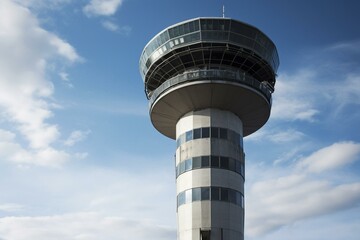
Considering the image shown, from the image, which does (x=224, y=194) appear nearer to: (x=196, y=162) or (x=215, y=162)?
(x=215, y=162)

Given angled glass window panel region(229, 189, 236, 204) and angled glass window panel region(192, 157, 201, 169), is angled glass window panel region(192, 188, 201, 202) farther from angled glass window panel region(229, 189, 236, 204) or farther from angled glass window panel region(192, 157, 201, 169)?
angled glass window panel region(229, 189, 236, 204)

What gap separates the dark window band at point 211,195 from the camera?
5219cm

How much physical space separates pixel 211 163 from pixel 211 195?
141 inches

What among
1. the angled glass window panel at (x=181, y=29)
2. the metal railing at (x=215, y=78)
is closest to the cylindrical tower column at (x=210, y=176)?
the metal railing at (x=215, y=78)

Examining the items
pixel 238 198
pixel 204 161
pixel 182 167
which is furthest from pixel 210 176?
pixel 238 198

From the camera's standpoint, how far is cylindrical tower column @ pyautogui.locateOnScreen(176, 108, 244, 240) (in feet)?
169

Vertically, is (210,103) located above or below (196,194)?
above

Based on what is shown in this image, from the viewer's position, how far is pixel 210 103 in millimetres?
55375

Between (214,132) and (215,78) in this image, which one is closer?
(215,78)

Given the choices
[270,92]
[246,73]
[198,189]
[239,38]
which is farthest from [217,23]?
[198,189]

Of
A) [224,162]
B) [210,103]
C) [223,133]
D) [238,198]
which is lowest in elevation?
[238,198]

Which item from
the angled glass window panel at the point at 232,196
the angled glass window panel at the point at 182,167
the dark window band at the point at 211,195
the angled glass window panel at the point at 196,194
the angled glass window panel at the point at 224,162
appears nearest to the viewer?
the dark window band at the point at 211,195

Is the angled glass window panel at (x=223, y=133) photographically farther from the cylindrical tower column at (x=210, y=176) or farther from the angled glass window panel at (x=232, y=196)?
the angled glass window panel at (x=232, y=196)

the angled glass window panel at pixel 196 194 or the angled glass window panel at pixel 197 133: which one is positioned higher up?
the angled glass window panel at pixel 197 133
